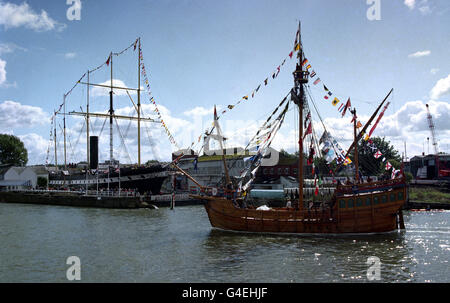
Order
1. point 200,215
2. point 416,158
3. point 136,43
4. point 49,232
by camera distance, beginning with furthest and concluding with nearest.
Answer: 1. point 416,158
2. point 136,43
3. point 200,215
4. point 49,232

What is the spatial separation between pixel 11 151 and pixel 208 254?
95.8 metres

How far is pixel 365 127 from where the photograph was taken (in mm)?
32344

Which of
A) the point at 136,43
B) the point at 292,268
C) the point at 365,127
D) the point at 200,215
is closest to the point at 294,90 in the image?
the point at 365,127

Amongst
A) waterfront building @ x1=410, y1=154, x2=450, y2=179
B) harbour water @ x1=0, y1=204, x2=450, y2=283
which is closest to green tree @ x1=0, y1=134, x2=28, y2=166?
harbour water @ x1=0, y1=204, x2=450, y2=283

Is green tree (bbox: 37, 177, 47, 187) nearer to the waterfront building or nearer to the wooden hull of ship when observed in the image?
the wooden hull of ship

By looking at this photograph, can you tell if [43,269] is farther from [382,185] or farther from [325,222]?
[382,185]

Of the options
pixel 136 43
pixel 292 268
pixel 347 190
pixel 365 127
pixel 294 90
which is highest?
pixel 136 43

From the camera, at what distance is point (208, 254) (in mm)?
23531

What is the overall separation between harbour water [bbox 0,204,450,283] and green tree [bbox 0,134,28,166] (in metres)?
74.7

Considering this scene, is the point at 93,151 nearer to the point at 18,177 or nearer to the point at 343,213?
the point at 18,177

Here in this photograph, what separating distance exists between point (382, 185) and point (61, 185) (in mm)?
66988

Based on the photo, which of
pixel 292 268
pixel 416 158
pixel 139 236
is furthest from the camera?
pixel 416 158

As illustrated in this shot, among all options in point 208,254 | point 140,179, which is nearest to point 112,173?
point 140,179

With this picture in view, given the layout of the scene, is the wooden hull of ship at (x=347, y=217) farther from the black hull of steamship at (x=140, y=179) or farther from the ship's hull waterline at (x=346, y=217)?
the black hull of steamship at (x=140, y=179)
